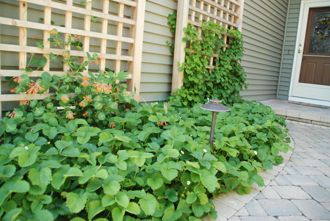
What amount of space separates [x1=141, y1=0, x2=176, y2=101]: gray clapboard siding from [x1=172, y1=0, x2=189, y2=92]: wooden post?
11cm

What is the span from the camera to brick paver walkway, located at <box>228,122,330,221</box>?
1721 millimetres

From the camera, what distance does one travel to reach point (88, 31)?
2.34m

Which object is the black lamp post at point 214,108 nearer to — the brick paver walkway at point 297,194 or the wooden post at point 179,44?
the brick paver walkway at point 297,194

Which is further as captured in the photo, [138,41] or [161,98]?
[161,98]

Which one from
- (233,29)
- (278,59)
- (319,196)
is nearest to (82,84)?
→ (319,196)

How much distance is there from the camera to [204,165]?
1.60m

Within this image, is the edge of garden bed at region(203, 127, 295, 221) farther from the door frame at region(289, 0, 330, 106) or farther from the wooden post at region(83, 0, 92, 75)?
the door frame at region(289, 0, 330, 106)

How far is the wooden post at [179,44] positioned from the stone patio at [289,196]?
140cm

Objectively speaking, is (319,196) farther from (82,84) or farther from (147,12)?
(147,12)

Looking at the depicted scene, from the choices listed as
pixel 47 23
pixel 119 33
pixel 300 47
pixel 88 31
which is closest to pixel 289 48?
pixel 300 47

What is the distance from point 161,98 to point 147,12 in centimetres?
97

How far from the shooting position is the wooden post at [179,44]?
10.5 ft

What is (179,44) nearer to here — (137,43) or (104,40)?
(137,43)

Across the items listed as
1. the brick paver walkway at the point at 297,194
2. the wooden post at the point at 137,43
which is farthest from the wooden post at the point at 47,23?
the brick paver walkway at the point at 297,194
